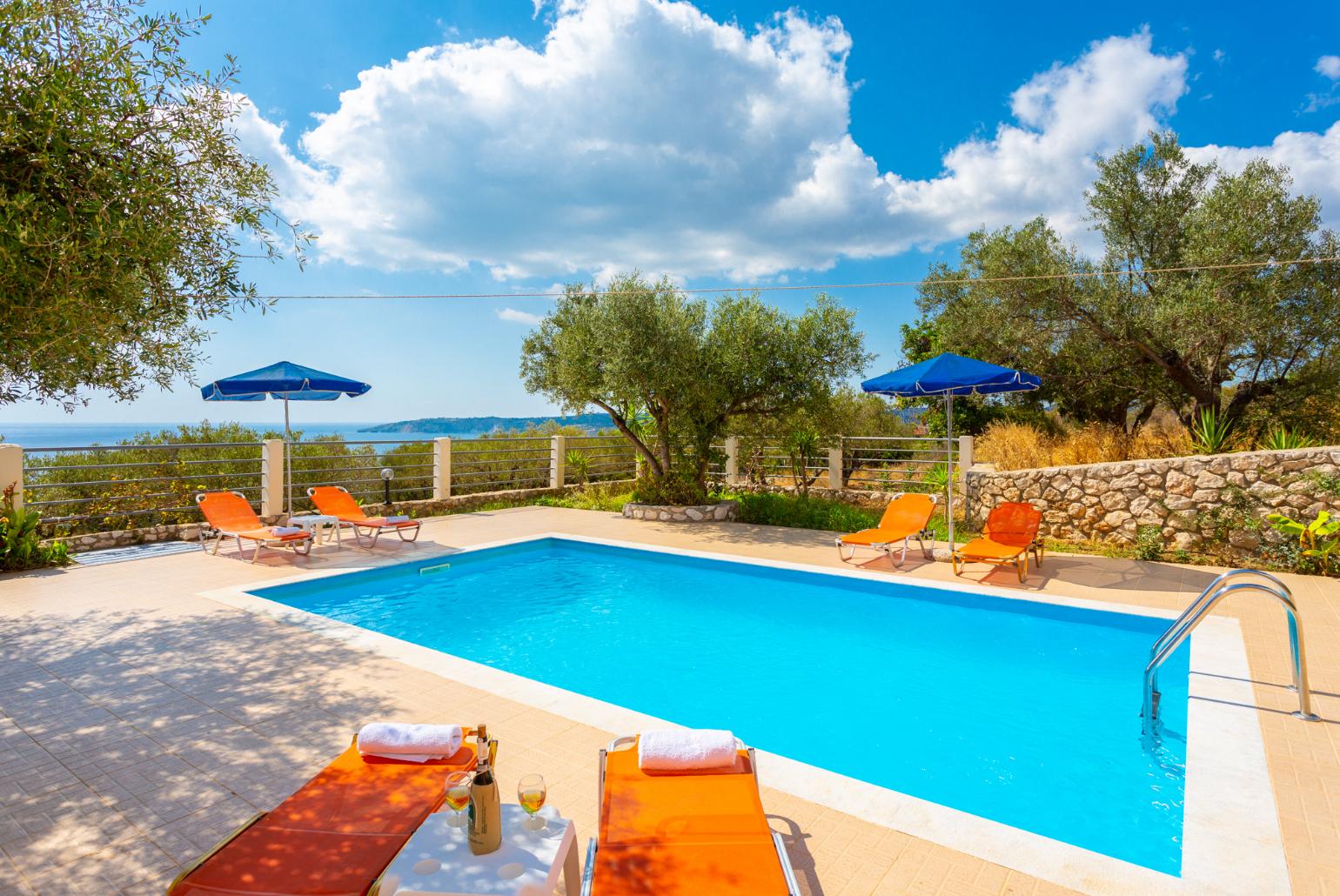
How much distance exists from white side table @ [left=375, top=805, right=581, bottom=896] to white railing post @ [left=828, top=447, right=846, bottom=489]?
12457 millimetres

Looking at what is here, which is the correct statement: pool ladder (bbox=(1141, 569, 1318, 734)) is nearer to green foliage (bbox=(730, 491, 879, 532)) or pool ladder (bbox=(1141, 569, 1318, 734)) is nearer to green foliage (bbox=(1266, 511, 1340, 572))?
green foliage (bbox=(1266, 511, 1340, 572))

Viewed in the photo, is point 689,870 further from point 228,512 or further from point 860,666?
point 228,512

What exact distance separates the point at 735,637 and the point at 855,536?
3.14m

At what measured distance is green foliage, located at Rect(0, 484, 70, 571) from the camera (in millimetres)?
8508

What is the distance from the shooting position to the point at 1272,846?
306cm

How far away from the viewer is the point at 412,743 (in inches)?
122

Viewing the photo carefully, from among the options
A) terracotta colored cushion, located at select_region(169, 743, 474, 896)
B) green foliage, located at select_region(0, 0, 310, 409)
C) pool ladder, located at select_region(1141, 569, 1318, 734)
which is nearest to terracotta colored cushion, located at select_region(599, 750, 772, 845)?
terracotta colored cushion, located at select_region(169, 743, 474, 896)

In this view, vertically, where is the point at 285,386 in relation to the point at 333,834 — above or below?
above

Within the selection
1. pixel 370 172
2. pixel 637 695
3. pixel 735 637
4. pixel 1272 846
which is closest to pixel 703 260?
pixel 370 172

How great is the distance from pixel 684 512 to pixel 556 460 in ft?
14.3

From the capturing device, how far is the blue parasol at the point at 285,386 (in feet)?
33.2

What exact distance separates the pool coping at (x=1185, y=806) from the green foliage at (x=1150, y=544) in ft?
11.9

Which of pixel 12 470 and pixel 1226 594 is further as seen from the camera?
pixel 12 470

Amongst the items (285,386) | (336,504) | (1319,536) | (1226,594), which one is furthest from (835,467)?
(285,386)
